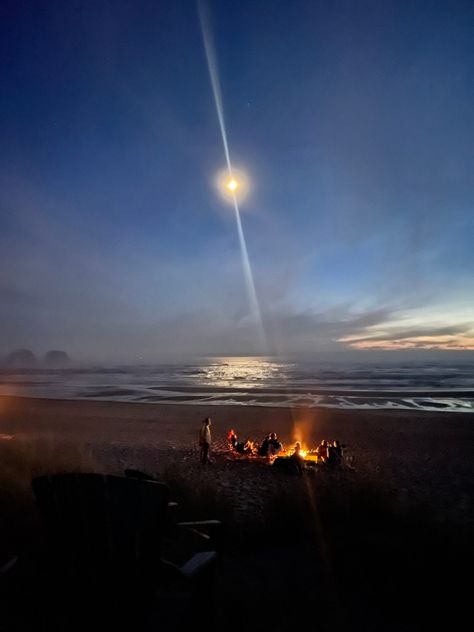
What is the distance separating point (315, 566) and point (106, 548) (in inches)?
109

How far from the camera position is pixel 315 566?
4160 mm

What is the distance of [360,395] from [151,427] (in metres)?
18.7

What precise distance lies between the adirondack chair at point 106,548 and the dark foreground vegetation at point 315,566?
114 mm

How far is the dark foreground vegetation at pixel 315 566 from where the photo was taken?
131 inches

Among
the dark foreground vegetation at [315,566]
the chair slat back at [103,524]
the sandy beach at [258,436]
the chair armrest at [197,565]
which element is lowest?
the sandy beach at [258,436]

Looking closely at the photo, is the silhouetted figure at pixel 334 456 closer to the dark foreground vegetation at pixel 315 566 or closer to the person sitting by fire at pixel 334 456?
the person sitting by fire at pixel 334 456

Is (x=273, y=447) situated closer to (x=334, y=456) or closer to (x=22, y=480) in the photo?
(x=334, y=456)

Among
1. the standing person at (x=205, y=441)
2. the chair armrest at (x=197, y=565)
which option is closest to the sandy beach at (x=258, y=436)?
the standing person at (x=205, y=441)

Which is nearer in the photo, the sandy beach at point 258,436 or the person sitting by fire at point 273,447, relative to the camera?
the sandy beach at point 258,436

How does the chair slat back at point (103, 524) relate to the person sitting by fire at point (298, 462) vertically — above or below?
above

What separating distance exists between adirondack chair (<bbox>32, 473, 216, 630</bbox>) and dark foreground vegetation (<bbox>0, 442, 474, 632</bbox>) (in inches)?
4.5

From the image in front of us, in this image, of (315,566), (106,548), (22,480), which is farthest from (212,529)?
(22,480)

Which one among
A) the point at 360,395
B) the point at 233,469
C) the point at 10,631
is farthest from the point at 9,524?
the point at 360,395

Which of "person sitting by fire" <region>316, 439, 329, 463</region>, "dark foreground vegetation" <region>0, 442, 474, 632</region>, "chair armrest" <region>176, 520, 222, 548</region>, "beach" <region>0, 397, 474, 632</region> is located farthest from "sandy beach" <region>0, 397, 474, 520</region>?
"chair armrest" <region>176, 520, 222, 548</region>
